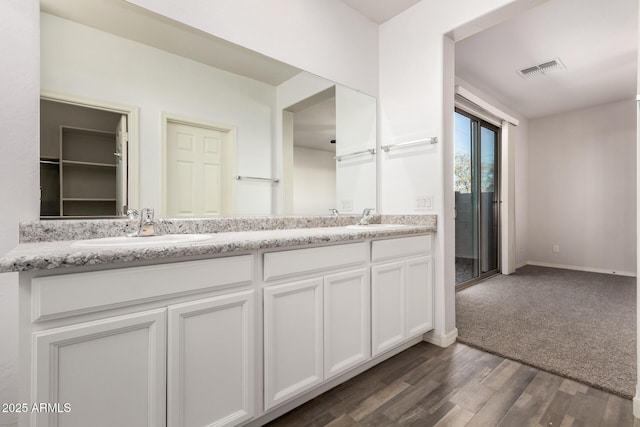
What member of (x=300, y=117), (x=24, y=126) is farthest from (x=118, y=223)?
(x=300, y=117)

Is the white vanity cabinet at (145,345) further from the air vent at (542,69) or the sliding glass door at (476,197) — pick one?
the air vent at (542,69)

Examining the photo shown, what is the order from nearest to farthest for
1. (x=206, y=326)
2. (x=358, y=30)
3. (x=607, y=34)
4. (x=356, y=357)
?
(x=206, y=326) → (x=356, y=357) → (x=358, y=30) → (x=607, y=34)

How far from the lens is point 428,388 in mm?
1607

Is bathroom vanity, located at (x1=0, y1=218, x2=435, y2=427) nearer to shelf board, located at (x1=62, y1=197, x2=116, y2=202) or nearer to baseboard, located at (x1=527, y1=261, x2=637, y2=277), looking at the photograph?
shelf board, located at (x1=62, y1=197, x2=116, y2=202)

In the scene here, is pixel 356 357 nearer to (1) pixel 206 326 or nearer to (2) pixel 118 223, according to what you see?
(1) pixel 206 326

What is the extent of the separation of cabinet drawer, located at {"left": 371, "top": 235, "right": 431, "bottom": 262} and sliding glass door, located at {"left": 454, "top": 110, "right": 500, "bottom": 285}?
1.80m

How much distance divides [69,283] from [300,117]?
160cm

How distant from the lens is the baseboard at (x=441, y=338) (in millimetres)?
2102

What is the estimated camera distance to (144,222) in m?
1.37

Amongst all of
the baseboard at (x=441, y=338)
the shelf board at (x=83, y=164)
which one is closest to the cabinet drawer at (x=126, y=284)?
the shelf board at (x=83, y=164)

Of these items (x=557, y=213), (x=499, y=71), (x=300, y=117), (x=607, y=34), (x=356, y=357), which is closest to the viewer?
(x=356, y=357)

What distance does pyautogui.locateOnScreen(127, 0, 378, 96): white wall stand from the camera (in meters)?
1.57

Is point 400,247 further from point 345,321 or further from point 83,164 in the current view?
point 83,164

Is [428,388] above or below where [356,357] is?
below
